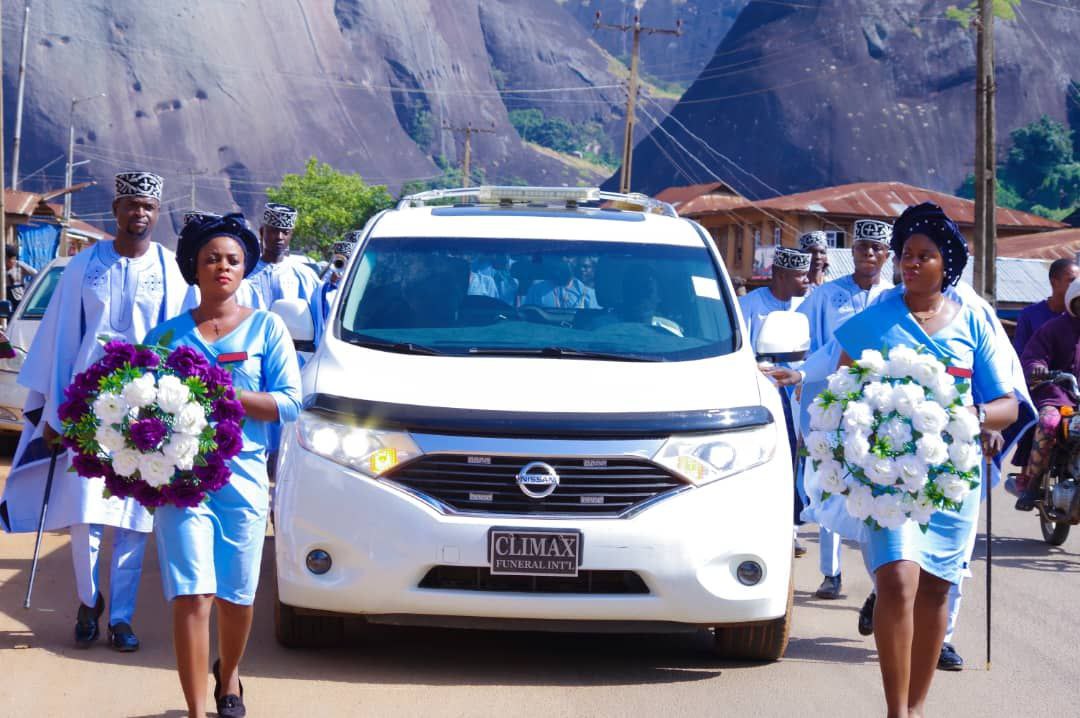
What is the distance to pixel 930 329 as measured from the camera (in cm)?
548

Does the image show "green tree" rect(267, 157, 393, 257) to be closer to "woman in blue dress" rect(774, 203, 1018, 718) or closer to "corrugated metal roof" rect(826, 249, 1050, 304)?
"corrugated metal roof" rect(826, 249, 1050, 304)

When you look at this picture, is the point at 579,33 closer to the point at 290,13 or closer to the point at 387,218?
the point at 290,13

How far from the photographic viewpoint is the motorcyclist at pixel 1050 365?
33.7 feet

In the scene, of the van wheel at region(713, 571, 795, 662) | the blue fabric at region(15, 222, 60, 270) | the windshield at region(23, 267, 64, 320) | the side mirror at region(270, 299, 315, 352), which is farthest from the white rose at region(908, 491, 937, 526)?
the blue fabric at region(15, 222, 60, 270)

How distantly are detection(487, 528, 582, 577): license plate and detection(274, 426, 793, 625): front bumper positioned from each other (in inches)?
1.6

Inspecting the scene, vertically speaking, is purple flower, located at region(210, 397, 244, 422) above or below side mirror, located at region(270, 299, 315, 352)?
below

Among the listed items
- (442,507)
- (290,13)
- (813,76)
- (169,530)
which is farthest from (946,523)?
(290,13)

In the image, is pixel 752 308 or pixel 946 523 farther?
pixel 752 308

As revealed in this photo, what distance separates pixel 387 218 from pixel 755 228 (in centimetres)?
6834

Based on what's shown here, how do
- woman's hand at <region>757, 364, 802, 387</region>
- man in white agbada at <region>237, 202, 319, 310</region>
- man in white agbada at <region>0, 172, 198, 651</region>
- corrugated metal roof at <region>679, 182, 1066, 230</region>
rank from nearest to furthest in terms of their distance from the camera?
1. woman's hand at <region>757, 364, 802, 387</region>
2. man in white agbada at <region>0, 172, 198, 651</region>
3. man in white agbada at <region>237, 202, 319, 310</region>
4. corrugated metal roof at <region>679, 182, 1066, 230</region>

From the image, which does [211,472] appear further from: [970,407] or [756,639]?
[756,639]

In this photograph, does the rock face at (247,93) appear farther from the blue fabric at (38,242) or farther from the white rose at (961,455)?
the white rose at (961,455)

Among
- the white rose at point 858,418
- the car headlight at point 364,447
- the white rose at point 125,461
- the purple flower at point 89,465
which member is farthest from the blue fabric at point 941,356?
the purple flower at point 89,465

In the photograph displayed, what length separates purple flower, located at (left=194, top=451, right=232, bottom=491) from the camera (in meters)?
4.87
